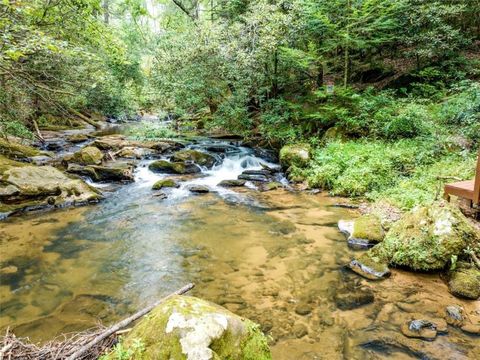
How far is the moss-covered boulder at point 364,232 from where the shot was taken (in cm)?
602

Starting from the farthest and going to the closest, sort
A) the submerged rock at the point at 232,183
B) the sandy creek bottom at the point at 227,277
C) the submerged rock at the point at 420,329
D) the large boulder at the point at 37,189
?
the submerged rock at the point at 232,183, the large boulder at the point at 37,189, the sandy creek bottom at the point at 227,277, the submerged rock at the point at 420,329

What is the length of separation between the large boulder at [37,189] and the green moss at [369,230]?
687cm

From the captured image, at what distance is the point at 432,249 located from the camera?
480 centimetres

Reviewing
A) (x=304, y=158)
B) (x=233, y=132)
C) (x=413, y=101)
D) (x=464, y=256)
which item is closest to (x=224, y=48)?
(x=233, y=132)

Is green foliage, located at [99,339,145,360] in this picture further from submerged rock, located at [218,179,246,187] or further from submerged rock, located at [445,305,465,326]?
submerged rock, located at [218,179,246,187]

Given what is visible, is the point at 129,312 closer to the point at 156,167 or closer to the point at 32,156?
the point at 156,167

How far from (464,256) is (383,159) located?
4.95 metres

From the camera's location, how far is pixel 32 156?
40.9 feet

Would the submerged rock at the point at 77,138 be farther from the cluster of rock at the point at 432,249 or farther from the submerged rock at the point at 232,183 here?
the cluster of rock at the point at 432,249

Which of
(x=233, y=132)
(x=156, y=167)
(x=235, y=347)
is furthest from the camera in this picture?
(x=233, y=132)

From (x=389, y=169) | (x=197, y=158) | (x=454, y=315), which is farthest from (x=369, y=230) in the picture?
(x=197, y=158)

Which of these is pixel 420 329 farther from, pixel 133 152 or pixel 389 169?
pixel 133 152

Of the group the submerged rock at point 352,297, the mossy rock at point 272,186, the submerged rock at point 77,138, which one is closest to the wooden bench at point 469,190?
the submerged rock at point 352,297

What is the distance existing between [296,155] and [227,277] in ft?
23.1
